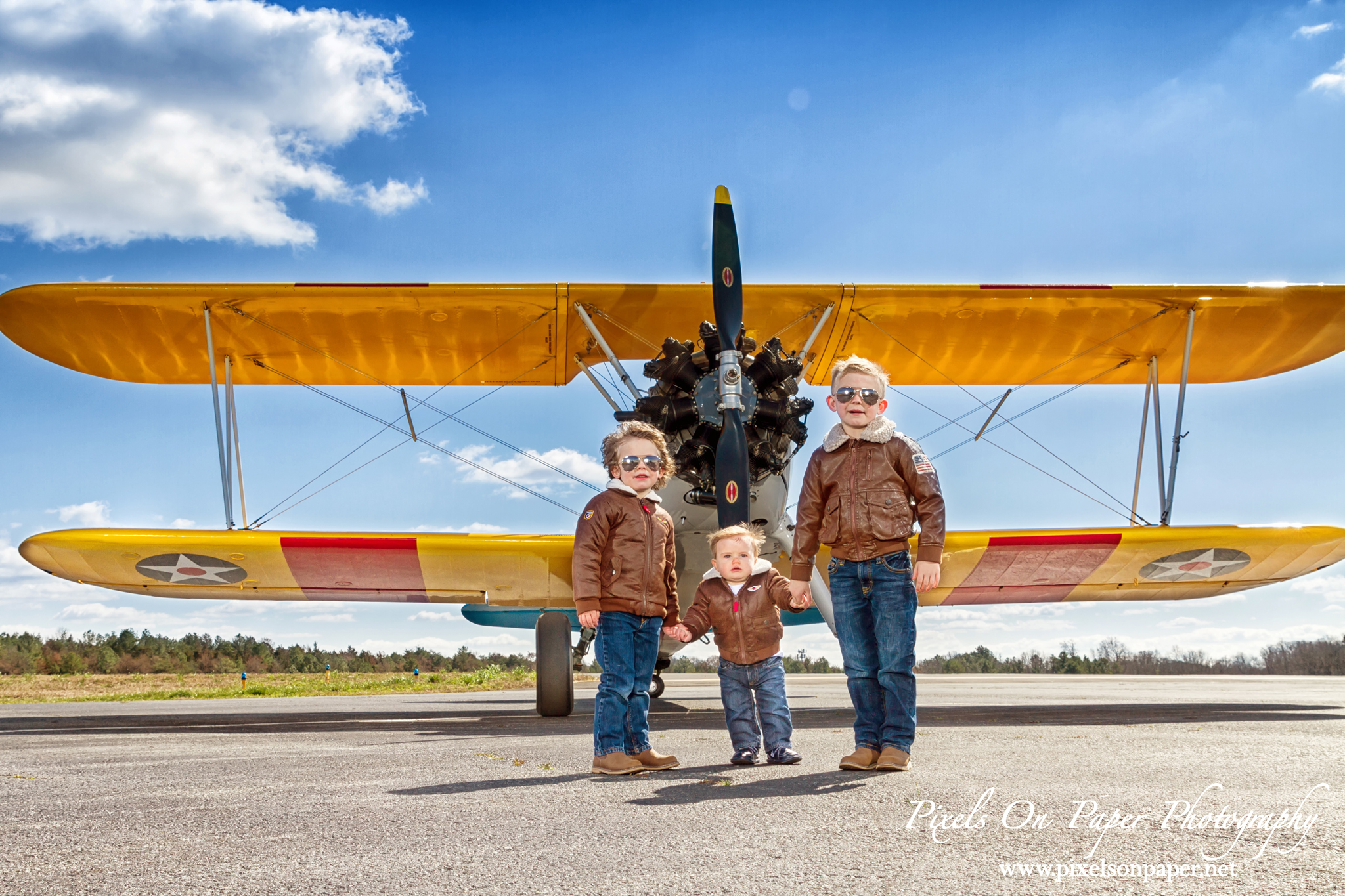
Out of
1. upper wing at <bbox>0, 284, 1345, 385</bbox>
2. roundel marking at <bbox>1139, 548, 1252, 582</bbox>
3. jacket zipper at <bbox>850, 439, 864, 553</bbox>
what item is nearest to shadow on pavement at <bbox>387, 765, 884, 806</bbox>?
jacket zipper at <bbox>850, 439, 864, 553</bbox>

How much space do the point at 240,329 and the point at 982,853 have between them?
8554 millimetres

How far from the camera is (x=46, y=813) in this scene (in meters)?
2.43

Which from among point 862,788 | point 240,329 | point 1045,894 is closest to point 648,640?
point 862,788

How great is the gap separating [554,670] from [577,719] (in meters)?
0.52

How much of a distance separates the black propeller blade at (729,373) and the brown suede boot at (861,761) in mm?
2587

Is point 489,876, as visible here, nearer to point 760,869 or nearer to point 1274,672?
point 760,869

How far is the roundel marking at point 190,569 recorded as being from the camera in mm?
7258

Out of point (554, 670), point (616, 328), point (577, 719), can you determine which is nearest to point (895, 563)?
point (577, 719)

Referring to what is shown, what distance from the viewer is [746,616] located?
146 inches

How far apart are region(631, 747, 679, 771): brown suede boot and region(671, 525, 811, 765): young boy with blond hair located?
0.31 metres

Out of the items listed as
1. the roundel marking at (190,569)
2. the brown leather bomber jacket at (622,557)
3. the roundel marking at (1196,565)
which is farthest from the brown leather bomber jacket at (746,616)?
the roundel marking at (1196,565)

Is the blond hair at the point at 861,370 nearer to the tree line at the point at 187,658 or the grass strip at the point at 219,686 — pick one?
the grass strip at the point at 219,686

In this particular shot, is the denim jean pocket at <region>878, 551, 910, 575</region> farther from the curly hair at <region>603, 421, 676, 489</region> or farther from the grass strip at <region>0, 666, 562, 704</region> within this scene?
the grass strip at <region>0, 666, 562, 704</region>

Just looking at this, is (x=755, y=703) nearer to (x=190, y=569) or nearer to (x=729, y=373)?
(x=729, y=373)
